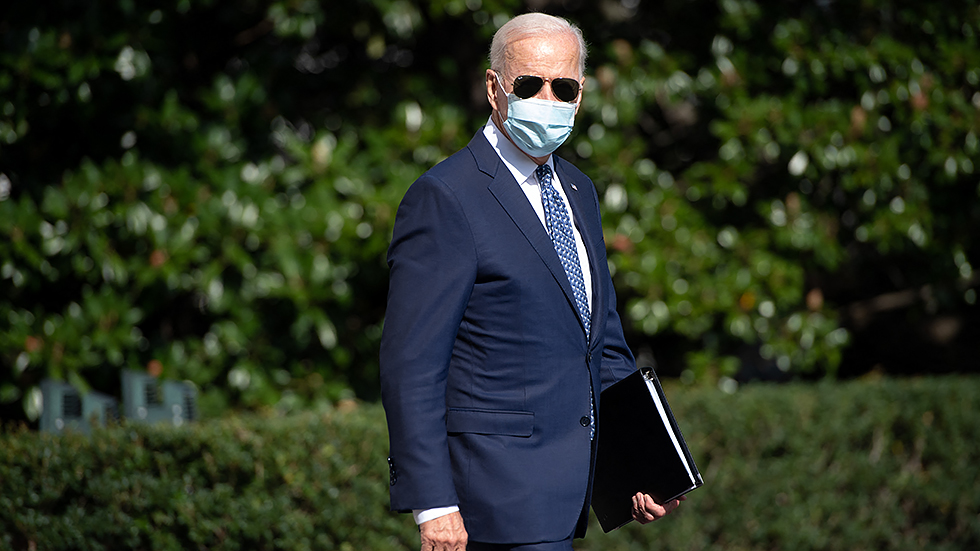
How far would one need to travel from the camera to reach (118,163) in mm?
4379

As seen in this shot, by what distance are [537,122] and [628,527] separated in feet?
9.06

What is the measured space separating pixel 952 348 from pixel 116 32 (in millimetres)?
5373

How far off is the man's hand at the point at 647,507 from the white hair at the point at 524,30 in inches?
43.5

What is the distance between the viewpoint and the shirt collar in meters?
2.22

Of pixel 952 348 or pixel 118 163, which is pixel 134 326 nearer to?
pixel 118 163

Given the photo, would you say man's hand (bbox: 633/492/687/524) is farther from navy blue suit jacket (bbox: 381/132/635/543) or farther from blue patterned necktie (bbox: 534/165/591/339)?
blue patterned necktie (bbox: 534/165/591/339)

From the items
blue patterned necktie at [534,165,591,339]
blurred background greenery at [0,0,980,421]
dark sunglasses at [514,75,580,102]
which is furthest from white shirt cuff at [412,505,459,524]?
blurred background greenery at [0,0,980,421]

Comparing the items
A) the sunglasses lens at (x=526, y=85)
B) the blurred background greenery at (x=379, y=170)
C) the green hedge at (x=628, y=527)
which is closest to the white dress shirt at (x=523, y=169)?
the sunglasses lens at (x=526, y=85)

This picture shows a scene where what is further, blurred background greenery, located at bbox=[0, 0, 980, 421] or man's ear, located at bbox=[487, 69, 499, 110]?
blurred background greenery, located at bbox=[0, 0, 980, 421]

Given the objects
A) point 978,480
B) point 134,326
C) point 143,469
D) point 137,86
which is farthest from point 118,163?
point 978,480

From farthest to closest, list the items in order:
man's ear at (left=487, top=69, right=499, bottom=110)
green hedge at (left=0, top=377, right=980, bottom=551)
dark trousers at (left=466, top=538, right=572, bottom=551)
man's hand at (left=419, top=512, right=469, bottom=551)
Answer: green hedge at (left=0, top=377, right=980, bottom=551) < man's ear at (left=487, top=69, right=499, bottom=110) < dark trousers at (left=466, top=538, right=572, bottom=551) < man's hand at (left=419, top=512, right=469, bottom=551)

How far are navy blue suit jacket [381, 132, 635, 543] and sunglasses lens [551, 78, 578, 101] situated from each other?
8.8 inches

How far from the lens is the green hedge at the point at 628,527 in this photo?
345 centimetres

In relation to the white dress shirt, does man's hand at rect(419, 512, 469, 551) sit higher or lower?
lower
